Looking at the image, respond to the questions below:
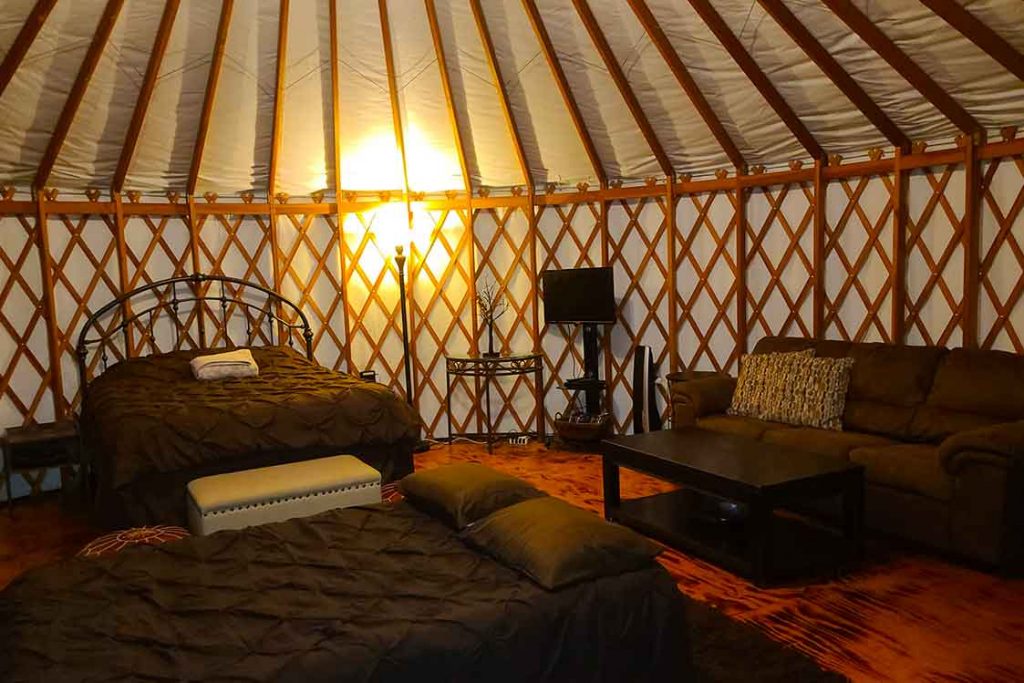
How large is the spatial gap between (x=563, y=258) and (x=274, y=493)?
3.20 meters

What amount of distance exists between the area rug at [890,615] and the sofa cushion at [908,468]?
0.31 m

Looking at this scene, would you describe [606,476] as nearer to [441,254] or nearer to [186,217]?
A: [441,254]

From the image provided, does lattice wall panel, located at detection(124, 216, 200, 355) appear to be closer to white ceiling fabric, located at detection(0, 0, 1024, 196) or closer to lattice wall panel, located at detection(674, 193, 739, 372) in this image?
white ceiling fabric, located at detection(0, 0, 1024, 196)

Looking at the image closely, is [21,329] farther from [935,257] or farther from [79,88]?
[935,257]

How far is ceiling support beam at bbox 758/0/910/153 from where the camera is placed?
3501 millimetres

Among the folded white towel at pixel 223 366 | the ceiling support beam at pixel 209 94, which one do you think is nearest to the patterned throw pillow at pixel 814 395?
the folded white towel at pixel 223 366

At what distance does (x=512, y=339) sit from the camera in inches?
234

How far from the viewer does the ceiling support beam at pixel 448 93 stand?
4.05m

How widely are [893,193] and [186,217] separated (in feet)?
14.9

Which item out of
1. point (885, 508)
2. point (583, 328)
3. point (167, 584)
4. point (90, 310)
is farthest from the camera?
point (583, 328)

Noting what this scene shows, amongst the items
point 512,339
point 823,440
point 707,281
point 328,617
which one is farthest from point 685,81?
point 328,617

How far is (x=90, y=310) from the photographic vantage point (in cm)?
507

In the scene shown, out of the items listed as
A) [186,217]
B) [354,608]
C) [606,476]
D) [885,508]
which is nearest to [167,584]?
[354,608]

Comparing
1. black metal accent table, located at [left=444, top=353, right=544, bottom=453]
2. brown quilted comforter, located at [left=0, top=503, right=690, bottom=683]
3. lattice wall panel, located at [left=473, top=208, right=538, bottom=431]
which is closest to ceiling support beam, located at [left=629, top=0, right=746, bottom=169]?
lattice wall panel, located at [left=473, top=208, right=538, bottom=431]
